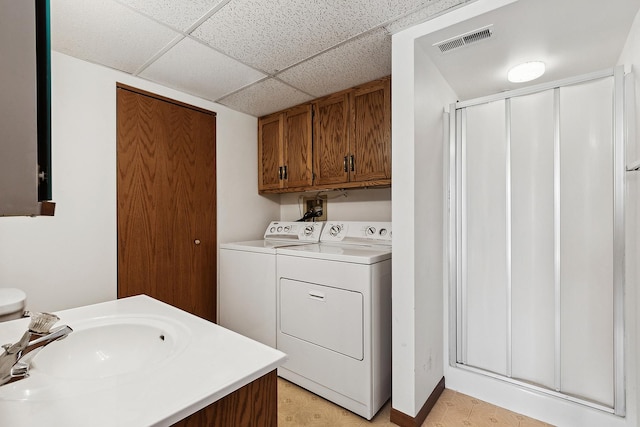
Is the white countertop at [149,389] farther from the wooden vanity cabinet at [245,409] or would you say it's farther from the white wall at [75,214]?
the white wall at [75,214]

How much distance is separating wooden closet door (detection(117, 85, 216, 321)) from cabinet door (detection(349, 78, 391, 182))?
52.9 inches

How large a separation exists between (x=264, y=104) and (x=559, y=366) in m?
2.95

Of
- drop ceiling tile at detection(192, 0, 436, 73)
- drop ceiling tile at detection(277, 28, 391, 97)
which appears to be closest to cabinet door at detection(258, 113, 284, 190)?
drop ceiling tile at detection(277, 28, 391, 97)

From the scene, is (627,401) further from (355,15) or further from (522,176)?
(355,15)

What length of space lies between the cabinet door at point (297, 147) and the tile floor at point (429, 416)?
1741mm

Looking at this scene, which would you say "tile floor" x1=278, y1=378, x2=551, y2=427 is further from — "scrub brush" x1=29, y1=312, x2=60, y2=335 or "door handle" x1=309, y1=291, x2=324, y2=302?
"scrub brush" x1=29, y1=312, x2=60, y2=335

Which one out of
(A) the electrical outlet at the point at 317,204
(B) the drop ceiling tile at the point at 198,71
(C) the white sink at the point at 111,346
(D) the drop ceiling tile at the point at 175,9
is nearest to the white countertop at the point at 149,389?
(C) the white sink at the point at 111,346

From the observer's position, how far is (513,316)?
1935 millimetres

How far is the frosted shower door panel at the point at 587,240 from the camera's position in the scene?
164 centimetres

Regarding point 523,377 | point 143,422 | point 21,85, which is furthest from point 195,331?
point 523,377

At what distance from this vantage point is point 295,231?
118 inches

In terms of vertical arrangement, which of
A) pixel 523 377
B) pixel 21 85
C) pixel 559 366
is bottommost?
pixel 523 377

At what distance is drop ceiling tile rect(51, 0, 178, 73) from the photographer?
5.22 ft

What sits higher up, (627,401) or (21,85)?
(21,85)
